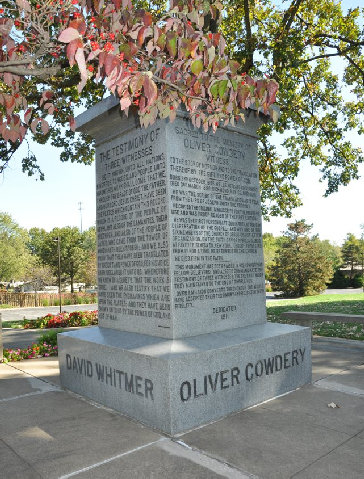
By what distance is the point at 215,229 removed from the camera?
5.25 meters

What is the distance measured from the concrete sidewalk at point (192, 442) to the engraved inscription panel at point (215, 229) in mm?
1312

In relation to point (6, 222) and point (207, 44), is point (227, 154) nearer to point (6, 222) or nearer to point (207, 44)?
point (207, 44)

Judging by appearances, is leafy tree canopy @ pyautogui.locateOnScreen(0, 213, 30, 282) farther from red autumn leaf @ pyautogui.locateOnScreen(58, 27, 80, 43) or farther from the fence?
red autumn leaf @ pyautogui.locateOnScreen(58, 27, 80, 43)

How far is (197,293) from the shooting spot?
490 centimetres

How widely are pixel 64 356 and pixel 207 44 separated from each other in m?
4.39

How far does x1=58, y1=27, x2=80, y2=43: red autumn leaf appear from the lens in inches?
81.6

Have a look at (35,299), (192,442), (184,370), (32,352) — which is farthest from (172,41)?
(35,299)

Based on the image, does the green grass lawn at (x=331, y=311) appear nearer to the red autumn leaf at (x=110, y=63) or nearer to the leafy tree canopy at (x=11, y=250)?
the red autumn leaf at (x=110, y=63)

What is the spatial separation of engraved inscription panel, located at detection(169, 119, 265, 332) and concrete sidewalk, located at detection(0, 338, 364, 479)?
4.30ft

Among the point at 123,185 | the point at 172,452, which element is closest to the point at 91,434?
the point at 172,452

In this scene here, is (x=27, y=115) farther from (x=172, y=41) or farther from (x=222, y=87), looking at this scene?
(x=222, y=87)

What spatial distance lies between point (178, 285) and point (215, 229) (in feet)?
3.30

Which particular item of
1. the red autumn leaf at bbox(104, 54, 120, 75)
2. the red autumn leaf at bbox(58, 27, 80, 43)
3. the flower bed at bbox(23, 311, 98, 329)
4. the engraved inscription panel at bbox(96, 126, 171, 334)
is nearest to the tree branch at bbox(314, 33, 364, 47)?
the engraved inscription panel at bbox(96, 126, 171, 334)

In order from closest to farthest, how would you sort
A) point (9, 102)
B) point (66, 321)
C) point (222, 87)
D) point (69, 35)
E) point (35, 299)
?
point (69, 35)
point (222, 87)
point (9, 102)
point (66, 321)
point (35, 299)
